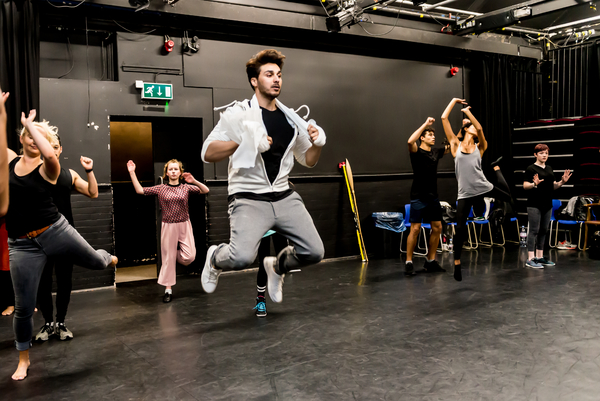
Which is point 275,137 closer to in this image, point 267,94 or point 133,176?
point 267,94

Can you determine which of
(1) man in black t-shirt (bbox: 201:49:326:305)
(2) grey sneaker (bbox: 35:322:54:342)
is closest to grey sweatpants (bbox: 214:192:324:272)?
(1) man in black t-shirt (bbox: 201:49:326:305)

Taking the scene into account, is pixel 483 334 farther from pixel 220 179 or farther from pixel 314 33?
pixel 314 33

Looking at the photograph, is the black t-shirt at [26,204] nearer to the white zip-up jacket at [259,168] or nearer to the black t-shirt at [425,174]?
the white zip-up jacket at [259,168]

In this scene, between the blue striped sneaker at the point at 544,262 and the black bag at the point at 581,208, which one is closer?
the blue striped sneaker at the point at 544,262

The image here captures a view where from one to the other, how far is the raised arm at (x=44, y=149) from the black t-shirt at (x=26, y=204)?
0.21 ft

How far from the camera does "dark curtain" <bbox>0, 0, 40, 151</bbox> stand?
17.8ft

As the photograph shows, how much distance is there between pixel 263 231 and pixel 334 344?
129cm

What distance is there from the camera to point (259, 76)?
120 inches

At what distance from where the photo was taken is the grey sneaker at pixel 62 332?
4.08 meters

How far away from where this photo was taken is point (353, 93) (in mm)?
8109

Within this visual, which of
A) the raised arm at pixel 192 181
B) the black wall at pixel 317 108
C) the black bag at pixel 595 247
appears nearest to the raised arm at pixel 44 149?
the raised arm at pixel 192 181

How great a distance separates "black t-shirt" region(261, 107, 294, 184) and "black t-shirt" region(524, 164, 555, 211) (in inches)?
180

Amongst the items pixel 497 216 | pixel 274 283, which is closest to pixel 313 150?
pixel 274 283

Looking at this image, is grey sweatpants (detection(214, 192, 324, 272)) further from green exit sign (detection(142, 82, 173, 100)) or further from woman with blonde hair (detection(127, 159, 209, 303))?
green exit sign (detection(142, 82, 173, 100))
